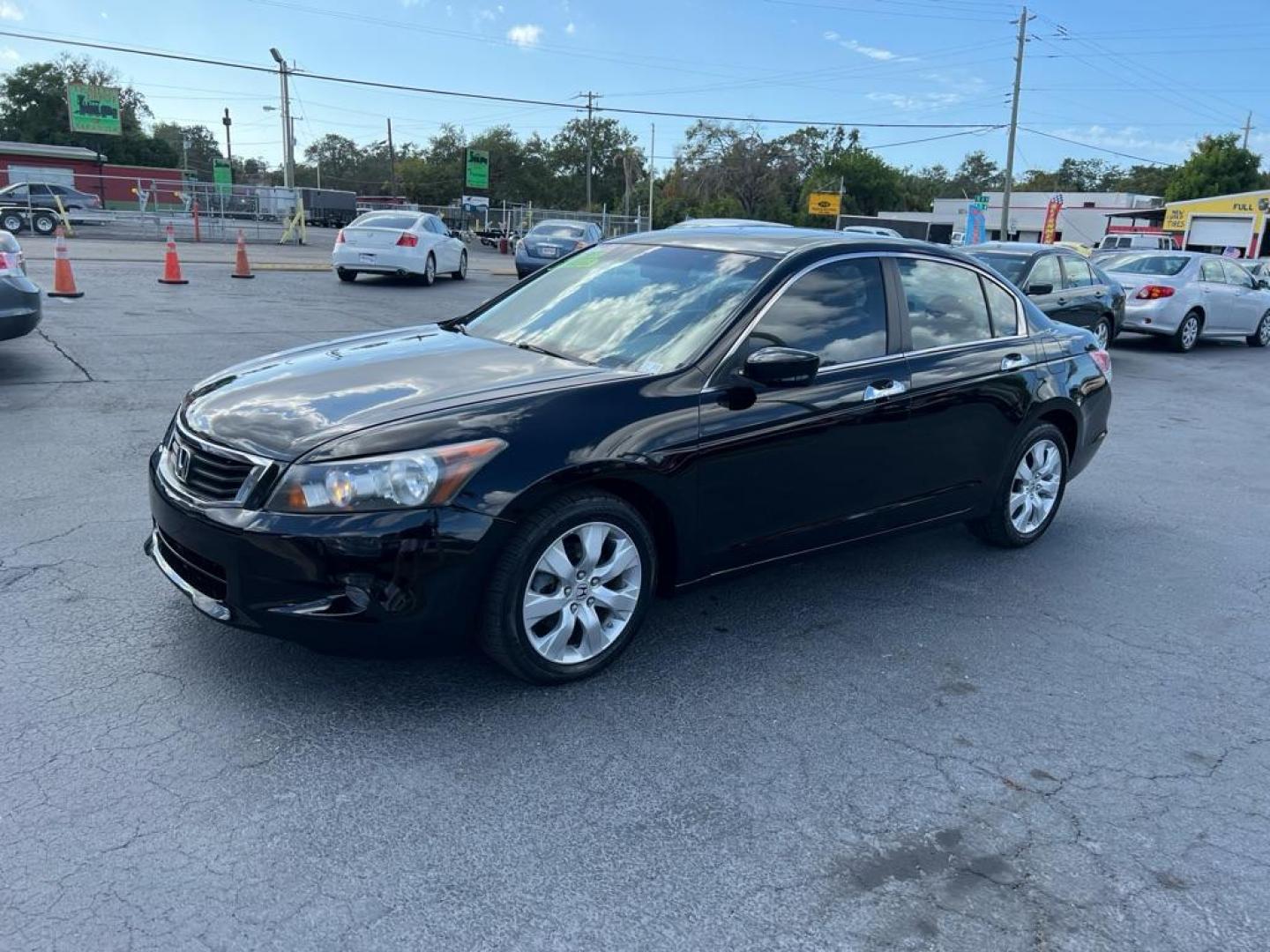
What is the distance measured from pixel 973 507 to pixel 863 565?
2.11 ft

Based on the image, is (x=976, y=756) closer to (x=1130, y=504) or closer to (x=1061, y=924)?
(x=1061, y=924)

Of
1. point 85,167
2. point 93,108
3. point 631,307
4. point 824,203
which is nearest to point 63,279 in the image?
point 631,307

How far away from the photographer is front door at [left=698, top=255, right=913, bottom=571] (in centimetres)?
390

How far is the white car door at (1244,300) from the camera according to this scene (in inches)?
639

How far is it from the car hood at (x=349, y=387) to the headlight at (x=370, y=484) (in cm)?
13

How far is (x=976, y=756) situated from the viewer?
11.0ft

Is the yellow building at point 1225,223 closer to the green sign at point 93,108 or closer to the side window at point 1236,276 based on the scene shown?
the side window at point 1236,276

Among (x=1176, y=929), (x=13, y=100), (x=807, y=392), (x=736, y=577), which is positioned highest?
(x=13, y=100)

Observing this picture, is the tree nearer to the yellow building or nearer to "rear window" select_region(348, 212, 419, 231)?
the yellow building

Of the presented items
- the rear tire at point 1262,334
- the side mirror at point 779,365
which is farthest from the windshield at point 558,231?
the side mirror at point 779,365

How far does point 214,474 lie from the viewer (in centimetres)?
342

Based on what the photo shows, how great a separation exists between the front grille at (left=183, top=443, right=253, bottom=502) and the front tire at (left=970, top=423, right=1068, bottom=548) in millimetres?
3763

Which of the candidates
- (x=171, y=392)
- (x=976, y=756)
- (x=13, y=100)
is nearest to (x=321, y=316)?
(x=171, y=392)

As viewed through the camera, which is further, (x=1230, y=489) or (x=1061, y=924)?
(x=1230, y=489)
